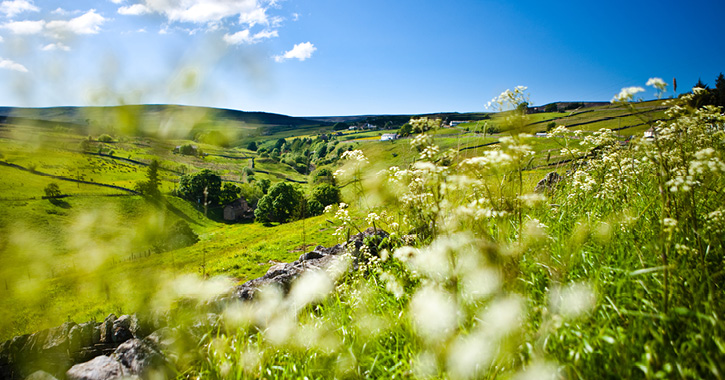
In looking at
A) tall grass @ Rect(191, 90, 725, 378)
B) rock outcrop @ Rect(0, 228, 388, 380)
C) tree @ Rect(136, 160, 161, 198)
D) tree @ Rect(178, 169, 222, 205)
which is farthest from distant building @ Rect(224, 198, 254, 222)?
tree @ Rect(136, 160, 161, 198)

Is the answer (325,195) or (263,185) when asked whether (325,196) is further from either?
(263,185)

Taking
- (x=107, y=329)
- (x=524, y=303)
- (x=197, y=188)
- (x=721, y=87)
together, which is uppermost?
(x=721, y=87)

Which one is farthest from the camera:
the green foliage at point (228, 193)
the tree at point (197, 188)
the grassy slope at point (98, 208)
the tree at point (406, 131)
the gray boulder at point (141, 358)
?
the green foliage at point (228, 193)

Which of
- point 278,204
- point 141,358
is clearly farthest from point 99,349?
point 278,204

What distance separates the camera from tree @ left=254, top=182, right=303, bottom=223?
9738 cm

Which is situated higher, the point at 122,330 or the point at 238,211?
the point at 122,330

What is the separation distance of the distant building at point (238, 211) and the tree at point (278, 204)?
617 cm

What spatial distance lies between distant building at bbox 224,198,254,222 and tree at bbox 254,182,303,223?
617 cm

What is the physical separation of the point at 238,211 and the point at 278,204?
1758 cm

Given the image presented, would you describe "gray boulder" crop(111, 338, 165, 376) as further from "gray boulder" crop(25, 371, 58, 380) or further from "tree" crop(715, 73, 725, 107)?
"tree" crop(715, 73, 725, 107)

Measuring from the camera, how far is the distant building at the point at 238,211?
334 ft

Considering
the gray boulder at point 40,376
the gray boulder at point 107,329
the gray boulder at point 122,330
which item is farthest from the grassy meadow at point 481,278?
the gray boulder at point 107,329

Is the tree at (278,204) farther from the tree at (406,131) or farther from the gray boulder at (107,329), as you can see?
the tree at (406,131)

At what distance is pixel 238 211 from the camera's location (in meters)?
104
